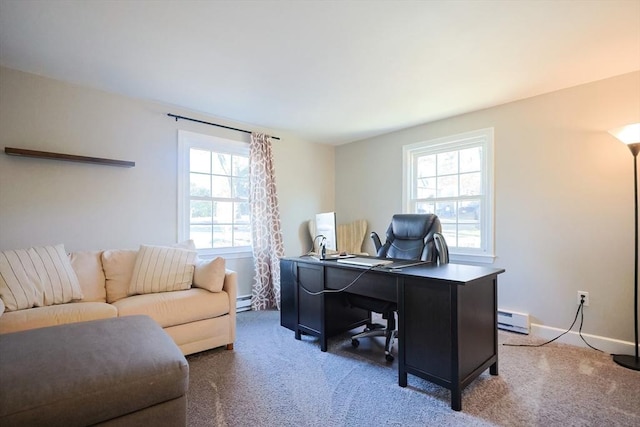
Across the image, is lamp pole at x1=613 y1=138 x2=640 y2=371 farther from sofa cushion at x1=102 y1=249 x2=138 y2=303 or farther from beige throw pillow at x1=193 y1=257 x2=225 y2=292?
sofa cushion at x1=102 y1=249 x2=138 y2=303

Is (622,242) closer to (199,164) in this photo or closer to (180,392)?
(180,392)

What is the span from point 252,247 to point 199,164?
1182 mm

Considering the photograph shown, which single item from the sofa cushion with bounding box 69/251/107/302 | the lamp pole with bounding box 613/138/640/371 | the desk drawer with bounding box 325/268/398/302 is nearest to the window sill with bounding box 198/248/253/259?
the sofa cushion with bounding box 69/251/107/302

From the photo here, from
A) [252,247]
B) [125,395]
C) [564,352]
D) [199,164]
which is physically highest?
[199,164]

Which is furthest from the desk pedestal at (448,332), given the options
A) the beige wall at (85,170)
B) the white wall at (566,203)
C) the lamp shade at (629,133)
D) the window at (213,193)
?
the beige wall at (85,170)

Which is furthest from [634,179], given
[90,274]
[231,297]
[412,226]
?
[90,274]

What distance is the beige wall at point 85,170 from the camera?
8.39 ft

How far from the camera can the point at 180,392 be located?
133 centimetres

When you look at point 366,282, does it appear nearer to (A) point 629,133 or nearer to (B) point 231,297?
(B) point 231,297

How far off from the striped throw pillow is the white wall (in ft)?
10.2

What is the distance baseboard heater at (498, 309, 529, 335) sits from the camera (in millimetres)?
3041

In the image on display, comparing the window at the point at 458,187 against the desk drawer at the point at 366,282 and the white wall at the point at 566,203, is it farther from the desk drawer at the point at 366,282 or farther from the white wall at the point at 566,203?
the desk drawer at the point at 366,282

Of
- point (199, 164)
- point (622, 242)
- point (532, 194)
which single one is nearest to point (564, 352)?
point (622, 242)

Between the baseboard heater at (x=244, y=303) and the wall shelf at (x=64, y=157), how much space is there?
6.27ft
